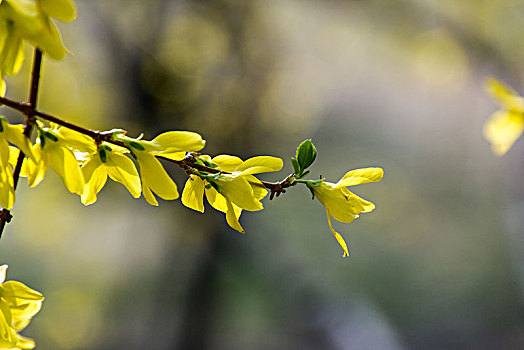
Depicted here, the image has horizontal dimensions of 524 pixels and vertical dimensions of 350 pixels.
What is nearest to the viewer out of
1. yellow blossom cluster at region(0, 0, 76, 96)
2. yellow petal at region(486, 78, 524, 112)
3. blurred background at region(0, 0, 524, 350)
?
yellow blossom cluster at region(0, 0, 76, 96)

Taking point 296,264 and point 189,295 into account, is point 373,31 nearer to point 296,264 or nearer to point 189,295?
point 296,264

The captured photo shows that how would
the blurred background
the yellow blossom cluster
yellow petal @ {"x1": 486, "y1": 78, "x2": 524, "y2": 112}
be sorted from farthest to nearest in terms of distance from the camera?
the blurred background
yellow petal @ {"x1": 486, "y1": 78, "x2": 524, "y2": 112}
the yellow blossom cluster

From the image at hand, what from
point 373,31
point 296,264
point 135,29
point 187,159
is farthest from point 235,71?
point 187,159

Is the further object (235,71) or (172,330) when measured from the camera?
(172,330)

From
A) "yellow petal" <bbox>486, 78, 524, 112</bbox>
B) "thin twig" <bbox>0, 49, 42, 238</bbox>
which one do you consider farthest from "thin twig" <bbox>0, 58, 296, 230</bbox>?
"yellow petal" <bbox>486, 78, 524, 112</bbox>

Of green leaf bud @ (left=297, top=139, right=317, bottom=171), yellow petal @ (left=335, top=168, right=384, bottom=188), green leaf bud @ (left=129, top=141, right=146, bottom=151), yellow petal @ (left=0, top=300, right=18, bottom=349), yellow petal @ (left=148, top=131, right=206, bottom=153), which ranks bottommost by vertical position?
yellow petal @ (left=0, top=300, right=18, bottom=349)

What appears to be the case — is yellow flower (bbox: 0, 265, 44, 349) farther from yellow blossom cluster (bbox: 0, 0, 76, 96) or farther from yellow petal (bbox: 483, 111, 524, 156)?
yellow petal (bbox: 483, 111, 524, 156)

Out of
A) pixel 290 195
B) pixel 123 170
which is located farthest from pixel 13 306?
pixel 290 195
